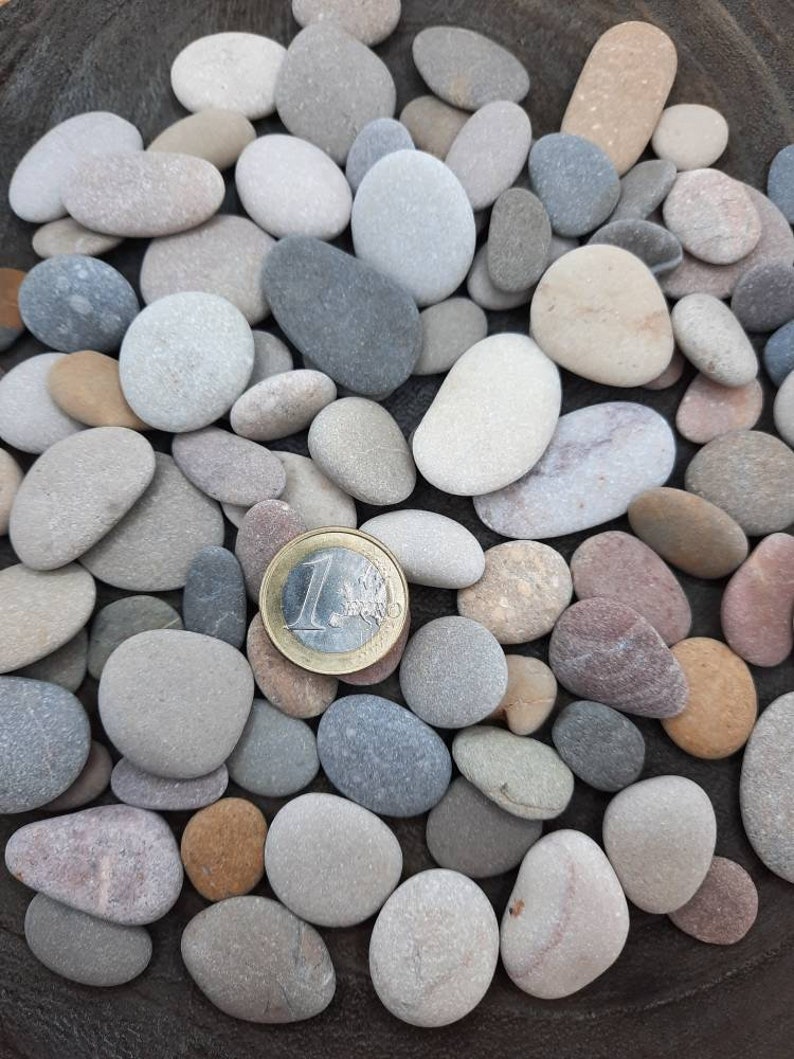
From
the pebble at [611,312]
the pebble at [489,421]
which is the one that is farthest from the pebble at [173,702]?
the pebble at [611,312]

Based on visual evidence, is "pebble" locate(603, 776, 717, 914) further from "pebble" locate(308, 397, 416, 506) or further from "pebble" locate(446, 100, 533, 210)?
"pebble" locate(446, 100, 533, 210)

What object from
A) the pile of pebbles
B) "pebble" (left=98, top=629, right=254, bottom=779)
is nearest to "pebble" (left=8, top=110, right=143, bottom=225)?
the pile of pebbles

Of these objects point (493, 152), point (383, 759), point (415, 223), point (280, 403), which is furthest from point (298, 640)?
point (493, 152)

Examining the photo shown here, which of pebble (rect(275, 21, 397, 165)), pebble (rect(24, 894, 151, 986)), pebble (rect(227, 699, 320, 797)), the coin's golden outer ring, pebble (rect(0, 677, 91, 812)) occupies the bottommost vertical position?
pebble (rect(24, 894, 151, 986))

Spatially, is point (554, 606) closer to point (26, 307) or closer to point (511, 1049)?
point (511, 1049)

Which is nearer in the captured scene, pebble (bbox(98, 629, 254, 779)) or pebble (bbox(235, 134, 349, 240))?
pebble (bbox(98, 629, 254, 779))

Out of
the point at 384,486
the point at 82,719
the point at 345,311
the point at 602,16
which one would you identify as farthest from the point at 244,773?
the point at 602,16
